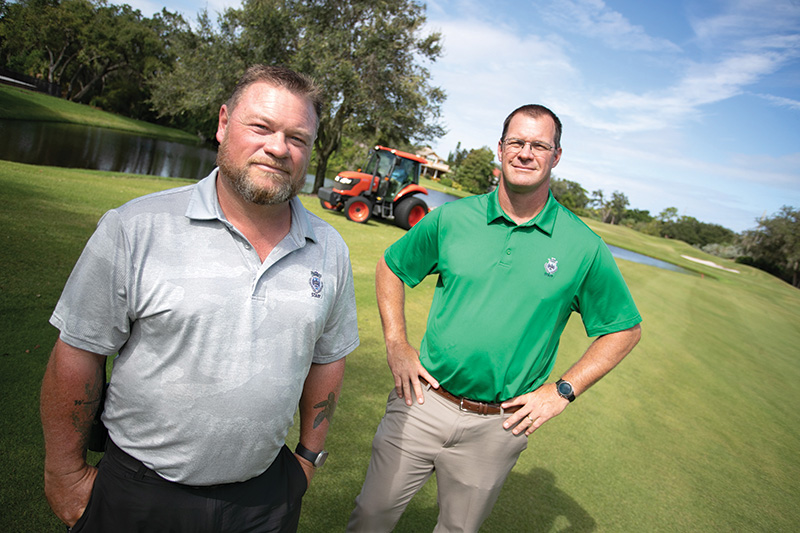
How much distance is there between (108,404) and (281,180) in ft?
2.64

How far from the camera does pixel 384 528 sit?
199cm

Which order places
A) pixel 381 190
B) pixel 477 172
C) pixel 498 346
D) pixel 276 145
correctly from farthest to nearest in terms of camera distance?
pixel 477 172 → pixel 381 190 → pixel 498 346 → pixel 276 145

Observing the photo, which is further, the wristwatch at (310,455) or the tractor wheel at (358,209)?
the tractor wheel at (358,209)

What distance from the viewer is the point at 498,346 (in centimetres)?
192

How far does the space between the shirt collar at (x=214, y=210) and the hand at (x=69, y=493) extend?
0.77m

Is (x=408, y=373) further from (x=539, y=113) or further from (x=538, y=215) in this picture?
(x=539, y=113)

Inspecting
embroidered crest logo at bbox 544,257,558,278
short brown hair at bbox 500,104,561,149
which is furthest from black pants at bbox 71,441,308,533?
short brown hair at bbox 500,104,561,149

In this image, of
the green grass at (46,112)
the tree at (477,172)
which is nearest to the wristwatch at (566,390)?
the green grass at (46,112)

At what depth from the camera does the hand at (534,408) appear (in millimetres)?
1922

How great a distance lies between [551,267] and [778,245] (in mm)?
45940

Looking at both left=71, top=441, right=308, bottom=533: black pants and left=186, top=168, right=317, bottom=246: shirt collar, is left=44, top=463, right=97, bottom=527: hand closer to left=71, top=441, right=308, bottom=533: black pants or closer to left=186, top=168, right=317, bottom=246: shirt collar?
left=71, top=441, right=308, bottom=533: black pants

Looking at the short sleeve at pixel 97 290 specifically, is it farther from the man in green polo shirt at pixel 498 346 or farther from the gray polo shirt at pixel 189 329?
the man in green polo shirt at pixel 498 346

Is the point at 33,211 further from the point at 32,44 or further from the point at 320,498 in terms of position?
the point at 32,44

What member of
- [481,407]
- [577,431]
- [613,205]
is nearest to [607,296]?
[481,407]
